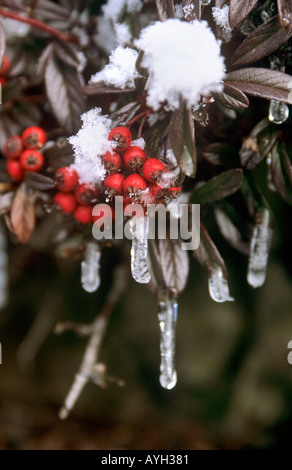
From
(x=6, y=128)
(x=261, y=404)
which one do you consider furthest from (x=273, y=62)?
(x=261, y=404)

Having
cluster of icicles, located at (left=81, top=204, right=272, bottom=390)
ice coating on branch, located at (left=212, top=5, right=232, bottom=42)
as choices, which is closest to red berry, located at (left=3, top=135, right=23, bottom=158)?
cluster of icicles, located at (left=81, top=204, right=272, bottom=390)

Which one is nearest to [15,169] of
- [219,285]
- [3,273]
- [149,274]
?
[149,274]

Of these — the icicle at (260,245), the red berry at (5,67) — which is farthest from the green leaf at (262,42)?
the red berry at (5,67)

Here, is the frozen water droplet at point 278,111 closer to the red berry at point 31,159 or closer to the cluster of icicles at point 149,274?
the cluster of icicles at point 149,274

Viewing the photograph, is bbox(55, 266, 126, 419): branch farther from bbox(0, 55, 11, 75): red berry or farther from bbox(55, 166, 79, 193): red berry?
bbox(0, 55, 11, 75): red berry

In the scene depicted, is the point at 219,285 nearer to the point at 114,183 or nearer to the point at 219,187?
the point at 219,187
